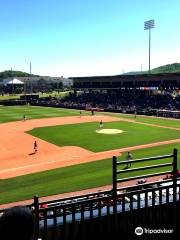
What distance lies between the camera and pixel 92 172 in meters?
27.2

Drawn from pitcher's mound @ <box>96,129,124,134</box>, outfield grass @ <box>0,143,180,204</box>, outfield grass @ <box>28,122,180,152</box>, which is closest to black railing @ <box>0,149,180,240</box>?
outfield grass @ <box>0,143,180,204</box>

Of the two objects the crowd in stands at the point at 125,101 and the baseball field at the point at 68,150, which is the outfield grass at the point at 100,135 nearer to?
the baseball field at the point at 68,150

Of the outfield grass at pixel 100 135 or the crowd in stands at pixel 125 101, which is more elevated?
the crowd in stands at pixel 125 101

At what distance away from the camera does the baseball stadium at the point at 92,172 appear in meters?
7.28

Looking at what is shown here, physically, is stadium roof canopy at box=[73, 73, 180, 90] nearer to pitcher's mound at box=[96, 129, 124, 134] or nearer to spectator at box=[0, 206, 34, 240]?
pitcher's mound at box=[96, 129, 124, 134]

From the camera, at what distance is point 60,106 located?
9019 centimetres

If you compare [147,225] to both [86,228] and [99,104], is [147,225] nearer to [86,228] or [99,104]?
[86,228]

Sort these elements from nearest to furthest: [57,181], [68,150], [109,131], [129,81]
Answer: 1. [57,181]
2. [68,150]
3. [109,131]
4. [129,81]

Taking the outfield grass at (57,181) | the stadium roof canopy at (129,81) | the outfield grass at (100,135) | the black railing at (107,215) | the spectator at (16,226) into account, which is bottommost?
the outfield grass at (57,181)

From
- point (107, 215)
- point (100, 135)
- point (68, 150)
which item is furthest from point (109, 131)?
point (107, 215)

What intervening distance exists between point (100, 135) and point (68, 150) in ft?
30.5

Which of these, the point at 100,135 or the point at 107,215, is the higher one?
the point at 107,215

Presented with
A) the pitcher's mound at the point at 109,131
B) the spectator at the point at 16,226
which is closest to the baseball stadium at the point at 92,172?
the pitcher's mound at the point at 109,131

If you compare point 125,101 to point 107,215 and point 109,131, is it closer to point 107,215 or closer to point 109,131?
point 109,131
